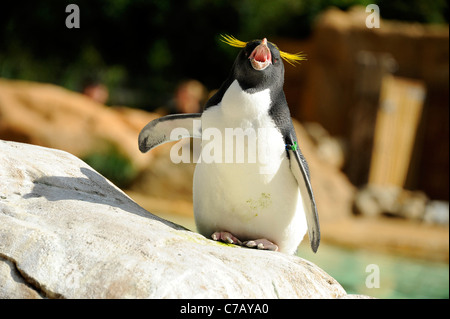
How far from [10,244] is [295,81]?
424 inches

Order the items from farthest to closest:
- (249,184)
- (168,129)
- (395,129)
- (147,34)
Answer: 1. (147,34)
2. (395,129)
3. (168,129)
4. (249,184)

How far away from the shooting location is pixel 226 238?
2.94 meters

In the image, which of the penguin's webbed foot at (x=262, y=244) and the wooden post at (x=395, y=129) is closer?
the penguin's webbed foot at (x=262, y=244)

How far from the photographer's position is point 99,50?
52.4 ft

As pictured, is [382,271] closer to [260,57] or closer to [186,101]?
[260,57]

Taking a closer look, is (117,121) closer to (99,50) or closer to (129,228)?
(99,50)

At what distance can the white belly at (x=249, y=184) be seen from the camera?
2.78 metres

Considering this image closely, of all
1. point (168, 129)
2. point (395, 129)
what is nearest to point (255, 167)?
point (168, 129)

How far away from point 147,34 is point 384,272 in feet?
36.7

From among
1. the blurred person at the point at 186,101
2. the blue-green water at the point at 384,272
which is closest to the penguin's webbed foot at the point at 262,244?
the blue-green water at the point at 384,272

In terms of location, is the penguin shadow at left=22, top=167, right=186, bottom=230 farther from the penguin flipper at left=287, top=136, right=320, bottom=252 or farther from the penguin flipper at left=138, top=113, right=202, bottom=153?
the penguin flipper at left=287, top=136, right=320, bottom=252

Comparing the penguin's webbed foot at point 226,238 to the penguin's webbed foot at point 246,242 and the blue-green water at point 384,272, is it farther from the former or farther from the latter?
the blue-green water at point 384,272

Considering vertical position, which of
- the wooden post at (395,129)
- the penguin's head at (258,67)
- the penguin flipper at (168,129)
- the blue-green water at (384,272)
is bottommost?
the blue-green water at (384,272)
